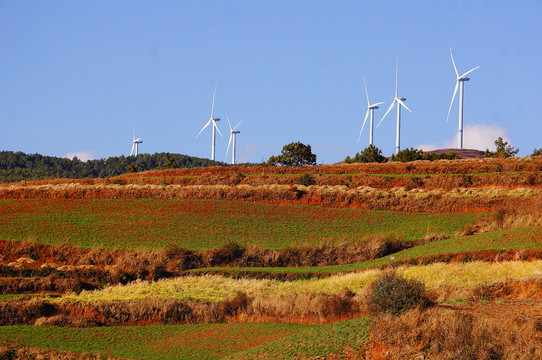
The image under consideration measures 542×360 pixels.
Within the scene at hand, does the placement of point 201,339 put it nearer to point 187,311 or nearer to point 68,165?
point 187,311

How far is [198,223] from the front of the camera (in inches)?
1905

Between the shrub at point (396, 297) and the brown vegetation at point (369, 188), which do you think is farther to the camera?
the brown vegetation at point (369, 188)

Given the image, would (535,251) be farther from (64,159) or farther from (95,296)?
(64,159)

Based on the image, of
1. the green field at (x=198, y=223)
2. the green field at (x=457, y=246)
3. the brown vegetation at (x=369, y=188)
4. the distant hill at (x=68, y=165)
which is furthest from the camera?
the distant hill at (x=68, y=165)

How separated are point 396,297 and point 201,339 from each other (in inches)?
299

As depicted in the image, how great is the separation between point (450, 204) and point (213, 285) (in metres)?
28.4

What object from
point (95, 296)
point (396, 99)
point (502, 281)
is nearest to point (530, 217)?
point (502, 281)

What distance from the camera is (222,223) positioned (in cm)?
4831

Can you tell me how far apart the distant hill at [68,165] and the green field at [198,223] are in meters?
68.6

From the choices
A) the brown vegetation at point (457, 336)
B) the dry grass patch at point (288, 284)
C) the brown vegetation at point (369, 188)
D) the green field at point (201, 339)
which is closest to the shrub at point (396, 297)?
the brown vegetation at point (457, 336)

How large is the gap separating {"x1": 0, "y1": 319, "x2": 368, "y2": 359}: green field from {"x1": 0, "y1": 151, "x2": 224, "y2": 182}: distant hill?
331 ft

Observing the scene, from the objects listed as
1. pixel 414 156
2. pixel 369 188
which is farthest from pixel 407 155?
pixel 369 188

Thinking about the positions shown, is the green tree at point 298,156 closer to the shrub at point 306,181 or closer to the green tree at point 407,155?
the green tree at point 407,155

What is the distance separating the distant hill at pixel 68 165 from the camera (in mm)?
137375
